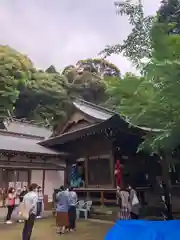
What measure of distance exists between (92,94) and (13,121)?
47.7ft

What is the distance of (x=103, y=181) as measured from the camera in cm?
1238

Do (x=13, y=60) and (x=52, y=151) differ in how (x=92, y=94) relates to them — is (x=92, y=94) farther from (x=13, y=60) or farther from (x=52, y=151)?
(x=52, y=151)

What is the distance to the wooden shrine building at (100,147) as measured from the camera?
1126 centimetres

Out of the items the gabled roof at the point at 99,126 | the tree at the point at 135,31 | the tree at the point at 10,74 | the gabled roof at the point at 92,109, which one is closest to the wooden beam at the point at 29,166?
the gabled roof at the point at 99,126

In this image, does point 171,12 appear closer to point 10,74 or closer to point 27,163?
point 27,163

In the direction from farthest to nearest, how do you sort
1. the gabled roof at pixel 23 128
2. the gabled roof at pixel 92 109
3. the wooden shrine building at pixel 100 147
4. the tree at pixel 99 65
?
1. the tree at pixel 99 65
2. the gabled roof at pixel 23 128
3. the gabled roof at pixel 92 109
4. the wooden shrine building at pixel 100 147

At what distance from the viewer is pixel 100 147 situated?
1235 centimetres

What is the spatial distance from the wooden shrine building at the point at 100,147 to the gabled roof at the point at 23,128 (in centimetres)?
1069

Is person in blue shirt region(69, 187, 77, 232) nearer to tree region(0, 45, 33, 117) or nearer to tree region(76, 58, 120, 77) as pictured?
tree region(0, 45, 33, 117)

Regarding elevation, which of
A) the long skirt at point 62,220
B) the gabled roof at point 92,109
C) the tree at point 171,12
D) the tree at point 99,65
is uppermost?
the tree at point 99,65

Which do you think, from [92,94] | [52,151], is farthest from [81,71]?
[52,151]

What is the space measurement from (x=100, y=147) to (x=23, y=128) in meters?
14.3

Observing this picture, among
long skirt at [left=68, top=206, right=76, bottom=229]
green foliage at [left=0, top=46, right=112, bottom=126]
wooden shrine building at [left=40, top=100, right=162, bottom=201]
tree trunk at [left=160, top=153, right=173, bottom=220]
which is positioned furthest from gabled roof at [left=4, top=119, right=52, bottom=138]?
long skirt at [left=68, top=206, right=76, bottom=229]

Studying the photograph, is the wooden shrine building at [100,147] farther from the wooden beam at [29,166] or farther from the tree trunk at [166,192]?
the tree trunk at [166,192]
